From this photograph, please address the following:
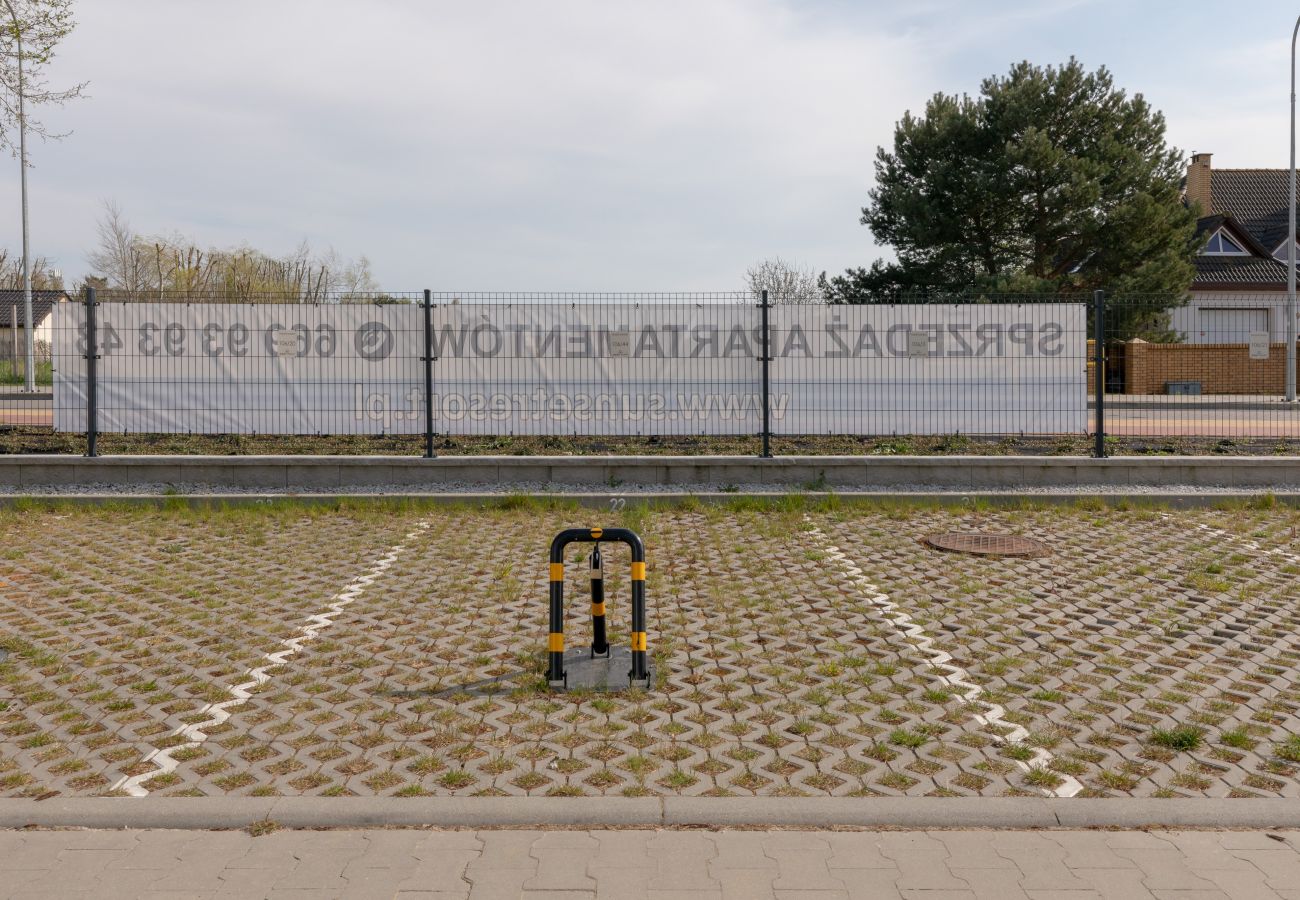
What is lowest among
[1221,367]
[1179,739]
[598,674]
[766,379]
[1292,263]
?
[1179,739]

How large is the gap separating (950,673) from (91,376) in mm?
11229

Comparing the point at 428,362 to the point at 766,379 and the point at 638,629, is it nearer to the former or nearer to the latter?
the point at 766,379

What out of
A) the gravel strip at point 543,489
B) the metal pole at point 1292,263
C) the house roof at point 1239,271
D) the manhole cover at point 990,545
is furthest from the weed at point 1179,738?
the house roof at point 1239,271

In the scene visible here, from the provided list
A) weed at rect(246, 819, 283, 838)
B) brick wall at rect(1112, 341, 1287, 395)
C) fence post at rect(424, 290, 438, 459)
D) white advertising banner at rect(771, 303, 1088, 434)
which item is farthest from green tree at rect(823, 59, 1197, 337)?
weed at rect(246, 819, 283, 838)

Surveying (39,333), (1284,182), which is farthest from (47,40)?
(1284,182)

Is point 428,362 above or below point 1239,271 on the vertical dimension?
below

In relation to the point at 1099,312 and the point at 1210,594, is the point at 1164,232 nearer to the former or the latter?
the point at 1099,312

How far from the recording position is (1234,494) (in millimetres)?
11859

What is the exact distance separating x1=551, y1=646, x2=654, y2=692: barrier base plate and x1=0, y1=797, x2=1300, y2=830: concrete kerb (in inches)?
56.5

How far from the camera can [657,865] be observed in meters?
3.97

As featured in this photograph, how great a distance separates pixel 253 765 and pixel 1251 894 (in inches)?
156

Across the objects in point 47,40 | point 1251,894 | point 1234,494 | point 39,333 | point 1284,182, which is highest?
point 1284,182

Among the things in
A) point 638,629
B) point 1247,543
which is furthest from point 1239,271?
point 638,629

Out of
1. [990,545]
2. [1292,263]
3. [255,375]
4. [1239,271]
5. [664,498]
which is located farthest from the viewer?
[1239,271]
